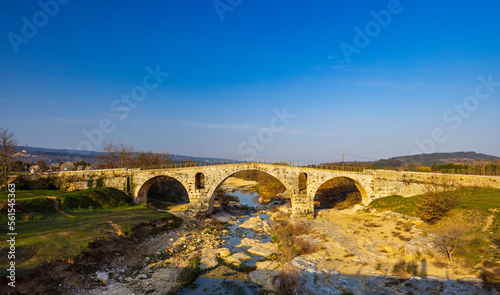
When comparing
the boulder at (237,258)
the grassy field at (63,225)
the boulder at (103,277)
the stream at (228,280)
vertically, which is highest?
the grassy field at (63,225)

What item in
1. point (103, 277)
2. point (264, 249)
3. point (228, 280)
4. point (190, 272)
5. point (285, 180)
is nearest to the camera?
point (103, 277)

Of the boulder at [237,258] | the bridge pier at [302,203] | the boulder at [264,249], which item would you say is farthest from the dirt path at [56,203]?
the bridge pier at [302,203]

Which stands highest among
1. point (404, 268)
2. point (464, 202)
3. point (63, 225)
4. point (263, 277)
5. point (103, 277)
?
point (464, 202)

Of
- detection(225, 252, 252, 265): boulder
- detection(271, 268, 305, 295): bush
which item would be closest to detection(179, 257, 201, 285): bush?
detection(225, 252, 252, 265): boulder

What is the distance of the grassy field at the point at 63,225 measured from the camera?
1466 cm

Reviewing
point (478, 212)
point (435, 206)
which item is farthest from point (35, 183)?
point (478, 212)

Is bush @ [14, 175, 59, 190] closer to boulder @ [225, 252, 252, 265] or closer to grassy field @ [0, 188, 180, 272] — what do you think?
grassy field @ [0, 188, 180, 272]

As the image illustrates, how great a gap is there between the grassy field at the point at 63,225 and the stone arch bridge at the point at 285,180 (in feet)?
16.6

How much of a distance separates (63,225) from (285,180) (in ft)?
76.9

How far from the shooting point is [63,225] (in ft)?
65.8

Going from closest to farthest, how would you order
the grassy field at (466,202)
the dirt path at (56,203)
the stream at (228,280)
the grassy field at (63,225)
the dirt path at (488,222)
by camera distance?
the grassy field at (63,225) → the stream at (228,280) → the dirt path at (488,222) → the grassy field at (466,202) → the dirt path at (56,203)

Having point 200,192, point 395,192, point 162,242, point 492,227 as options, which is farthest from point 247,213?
point 492,227

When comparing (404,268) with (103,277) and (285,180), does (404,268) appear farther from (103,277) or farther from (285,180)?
(285,180)

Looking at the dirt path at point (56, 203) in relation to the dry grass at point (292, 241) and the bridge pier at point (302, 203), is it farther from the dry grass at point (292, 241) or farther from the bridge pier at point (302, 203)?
the bridge pier at point (302, 203)
